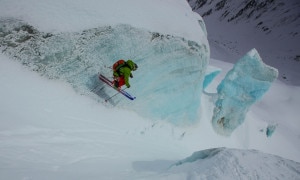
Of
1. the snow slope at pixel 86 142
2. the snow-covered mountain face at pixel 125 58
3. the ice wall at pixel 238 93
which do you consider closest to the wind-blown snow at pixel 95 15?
the snow-covered mountain face at pixel 125 58

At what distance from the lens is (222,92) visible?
1134 centimetres

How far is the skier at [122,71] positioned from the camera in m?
6.97

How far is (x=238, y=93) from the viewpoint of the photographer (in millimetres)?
11367

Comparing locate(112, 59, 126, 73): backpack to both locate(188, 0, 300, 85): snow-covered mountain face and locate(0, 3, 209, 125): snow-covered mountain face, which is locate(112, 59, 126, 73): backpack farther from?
locate(188, 0, 300, 85): snow-covered mountain face

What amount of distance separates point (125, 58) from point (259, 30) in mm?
41600

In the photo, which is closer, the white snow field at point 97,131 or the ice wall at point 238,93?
the white snow field at point 97,131

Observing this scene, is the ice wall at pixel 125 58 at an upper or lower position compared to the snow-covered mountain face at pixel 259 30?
upper

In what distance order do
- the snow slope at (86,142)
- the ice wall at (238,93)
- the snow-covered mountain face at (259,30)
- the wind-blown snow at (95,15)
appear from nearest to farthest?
the snow slope at (86,142) → the wind-blown snow at (95,15) → the ice wall at (238,93) → the snow-covered mountain face at (259,30)

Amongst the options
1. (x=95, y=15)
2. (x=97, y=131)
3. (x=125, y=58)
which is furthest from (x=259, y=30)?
(x=97, y=131)

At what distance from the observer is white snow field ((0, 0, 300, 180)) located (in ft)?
14.3

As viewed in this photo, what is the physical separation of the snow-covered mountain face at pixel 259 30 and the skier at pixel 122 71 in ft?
78.7

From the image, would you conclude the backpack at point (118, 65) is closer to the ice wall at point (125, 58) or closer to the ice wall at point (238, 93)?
the ice wall at point (125, 58)

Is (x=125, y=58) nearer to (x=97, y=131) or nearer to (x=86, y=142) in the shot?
(x=97, y=131)

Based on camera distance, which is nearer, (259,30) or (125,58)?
(125,58)
